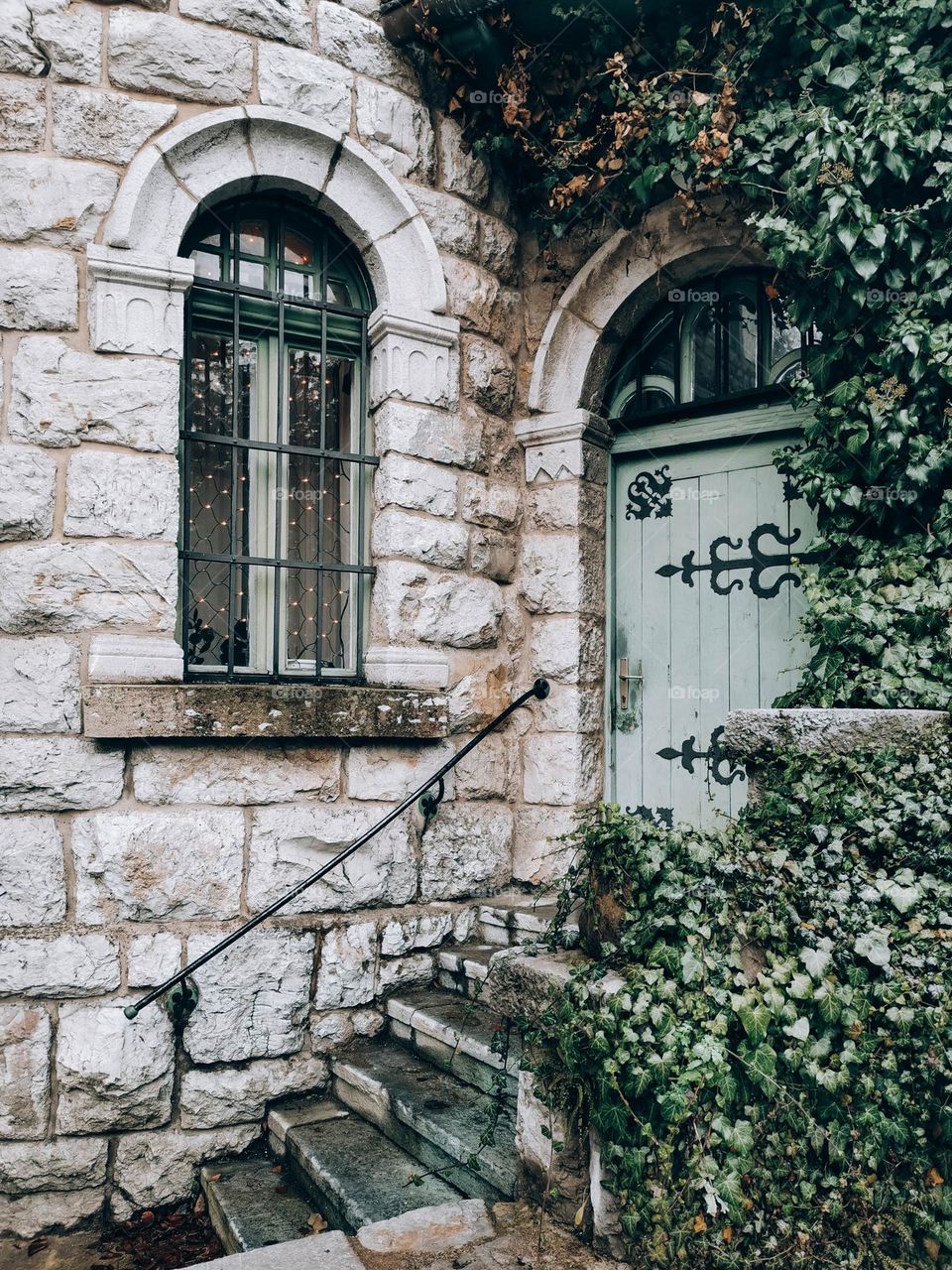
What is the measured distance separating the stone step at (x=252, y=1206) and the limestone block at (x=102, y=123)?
3.58 m

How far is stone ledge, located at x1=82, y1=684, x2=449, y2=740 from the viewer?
3.36 m

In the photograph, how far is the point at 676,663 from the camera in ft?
14.6

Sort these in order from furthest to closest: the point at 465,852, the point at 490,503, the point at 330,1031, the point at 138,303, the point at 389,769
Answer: the point at 490,503
the point at 465,852
the point at 389,769
the point at 330,1031
the point at 138,303

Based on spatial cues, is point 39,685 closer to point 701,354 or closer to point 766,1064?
point 766,1064

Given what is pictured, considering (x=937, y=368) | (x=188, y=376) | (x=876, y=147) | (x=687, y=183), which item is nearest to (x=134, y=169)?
(x=188, y=376)

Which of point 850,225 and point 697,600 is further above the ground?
point 850,225

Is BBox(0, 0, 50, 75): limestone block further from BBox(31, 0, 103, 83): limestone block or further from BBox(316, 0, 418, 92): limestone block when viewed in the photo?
BBox(316, 0, 418, 92): limestone block

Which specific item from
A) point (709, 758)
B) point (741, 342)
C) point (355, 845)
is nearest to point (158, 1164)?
point (355, 845)

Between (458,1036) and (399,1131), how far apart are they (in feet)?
1.18

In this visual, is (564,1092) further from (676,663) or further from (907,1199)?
(676,663)

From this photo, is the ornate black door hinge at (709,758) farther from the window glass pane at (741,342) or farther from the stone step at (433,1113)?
the stone step at (433,1113)

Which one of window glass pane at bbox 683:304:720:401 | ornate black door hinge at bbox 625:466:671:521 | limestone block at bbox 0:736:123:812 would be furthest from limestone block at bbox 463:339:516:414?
limestone block at bbox 0:736:123:812

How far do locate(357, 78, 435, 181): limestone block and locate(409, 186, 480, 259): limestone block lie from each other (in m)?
0.09

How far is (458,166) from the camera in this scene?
4.33 m
